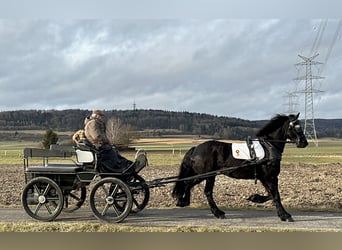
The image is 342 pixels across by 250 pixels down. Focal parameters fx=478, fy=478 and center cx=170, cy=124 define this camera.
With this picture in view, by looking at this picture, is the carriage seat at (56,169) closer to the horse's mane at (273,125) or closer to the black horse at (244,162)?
the black horse at (244,162)

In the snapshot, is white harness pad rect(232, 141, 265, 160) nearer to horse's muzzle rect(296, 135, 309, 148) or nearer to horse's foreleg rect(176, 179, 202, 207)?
horse's muzzle rect(296, 135, 309, 148)

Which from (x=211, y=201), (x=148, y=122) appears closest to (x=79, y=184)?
(x=211, y=201)

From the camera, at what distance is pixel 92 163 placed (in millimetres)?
7215

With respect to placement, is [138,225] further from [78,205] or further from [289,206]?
Answer: [289,206]

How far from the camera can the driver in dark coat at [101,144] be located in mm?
7188

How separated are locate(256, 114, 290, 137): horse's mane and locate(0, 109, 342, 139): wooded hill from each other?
1.03 meters

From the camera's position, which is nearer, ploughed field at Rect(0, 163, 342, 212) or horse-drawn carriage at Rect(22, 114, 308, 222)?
horse-drawn carriage at Rect(22, 114, 308, 222)

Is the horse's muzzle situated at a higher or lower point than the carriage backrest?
higher

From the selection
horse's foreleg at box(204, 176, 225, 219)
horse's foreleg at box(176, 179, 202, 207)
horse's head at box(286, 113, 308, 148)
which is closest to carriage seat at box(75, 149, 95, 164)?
horse's foreleg at box(176, 179, 202, 207)

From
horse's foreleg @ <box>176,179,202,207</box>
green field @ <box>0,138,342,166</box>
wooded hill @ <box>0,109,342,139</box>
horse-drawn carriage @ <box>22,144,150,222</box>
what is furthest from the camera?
green field @ <box>0,138,342,166</box>

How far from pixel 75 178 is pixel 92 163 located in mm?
377

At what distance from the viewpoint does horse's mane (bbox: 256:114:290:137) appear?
25.6 feet

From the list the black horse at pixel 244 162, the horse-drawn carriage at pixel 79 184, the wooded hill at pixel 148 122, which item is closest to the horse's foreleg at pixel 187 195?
the black horse at pixel 244 162

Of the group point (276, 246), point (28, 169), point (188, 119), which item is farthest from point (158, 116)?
point (276, 246)
